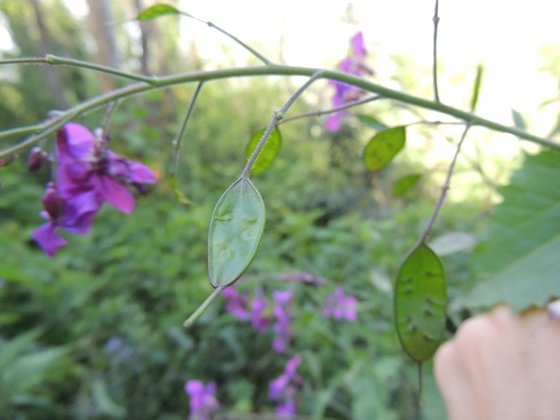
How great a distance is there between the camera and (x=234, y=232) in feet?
0.64

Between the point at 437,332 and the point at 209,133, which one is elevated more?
the point at 437,332

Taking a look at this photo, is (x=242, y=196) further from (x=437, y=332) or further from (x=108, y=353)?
(x=108, y=353)

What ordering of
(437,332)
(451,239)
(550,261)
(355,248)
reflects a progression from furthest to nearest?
(355,248)
(451,239)
(550,261)
(437,332)

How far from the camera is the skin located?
398mm

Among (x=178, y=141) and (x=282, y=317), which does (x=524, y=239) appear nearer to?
(x=178, y=141)

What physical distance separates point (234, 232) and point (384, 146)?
0.74 feet

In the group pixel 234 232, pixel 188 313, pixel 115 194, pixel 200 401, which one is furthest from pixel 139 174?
pixel 188 313

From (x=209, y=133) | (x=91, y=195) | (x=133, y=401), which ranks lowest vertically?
(x=133, y=401)

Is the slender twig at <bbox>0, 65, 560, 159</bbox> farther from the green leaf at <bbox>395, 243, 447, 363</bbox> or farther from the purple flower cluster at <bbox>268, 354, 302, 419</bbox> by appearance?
the purple flower cluster at <bbox>268, 354, 302, 419</bbox>

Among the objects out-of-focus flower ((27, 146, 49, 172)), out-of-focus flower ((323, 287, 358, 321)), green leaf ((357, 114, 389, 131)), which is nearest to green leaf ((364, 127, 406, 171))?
green leaf ((357, 114, 389, 131))

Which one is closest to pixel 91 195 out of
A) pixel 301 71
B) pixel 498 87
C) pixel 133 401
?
pixel 301 71

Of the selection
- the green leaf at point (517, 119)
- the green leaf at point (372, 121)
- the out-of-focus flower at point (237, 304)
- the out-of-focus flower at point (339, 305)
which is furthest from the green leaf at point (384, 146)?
the out-of-focus flower at point (237, 304)

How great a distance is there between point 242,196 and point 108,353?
1446mm

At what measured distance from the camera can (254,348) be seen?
154 cm
